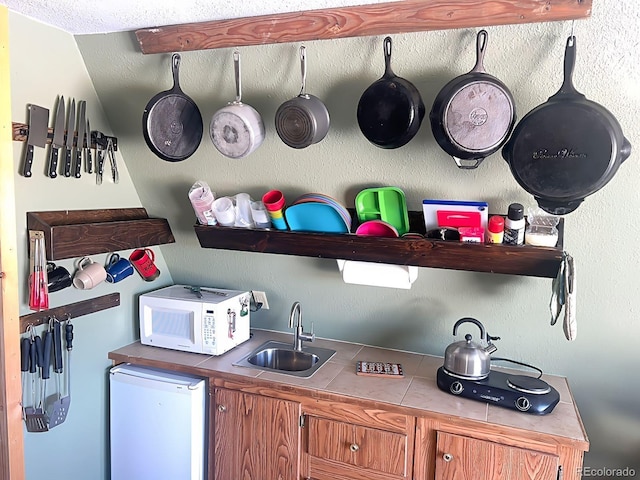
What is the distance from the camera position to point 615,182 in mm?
1791

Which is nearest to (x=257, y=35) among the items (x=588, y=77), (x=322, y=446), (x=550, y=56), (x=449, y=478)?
(x=550, y=56)

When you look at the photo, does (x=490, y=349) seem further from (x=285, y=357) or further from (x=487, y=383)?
(x=285, y=357)

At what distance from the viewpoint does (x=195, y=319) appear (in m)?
2.32

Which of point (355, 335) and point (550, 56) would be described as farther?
point (355, 335)

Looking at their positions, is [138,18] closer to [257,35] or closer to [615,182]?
[257,35]

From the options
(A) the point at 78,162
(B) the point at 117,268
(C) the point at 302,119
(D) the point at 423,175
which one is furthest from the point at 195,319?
(D) the point at 423,175

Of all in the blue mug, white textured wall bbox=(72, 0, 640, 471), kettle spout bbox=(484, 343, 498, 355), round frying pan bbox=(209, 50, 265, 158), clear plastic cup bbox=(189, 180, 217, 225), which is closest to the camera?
white textured wall bbox=(72, 0, 640, 471)

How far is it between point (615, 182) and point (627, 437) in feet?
3.49

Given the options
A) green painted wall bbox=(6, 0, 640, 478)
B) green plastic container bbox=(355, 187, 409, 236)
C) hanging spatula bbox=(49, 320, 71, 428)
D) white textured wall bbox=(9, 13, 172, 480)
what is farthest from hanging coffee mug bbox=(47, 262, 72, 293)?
green plastic container bbox=(355, 187, 409, 236)

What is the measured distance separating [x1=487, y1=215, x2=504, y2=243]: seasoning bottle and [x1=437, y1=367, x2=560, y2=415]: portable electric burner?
551 mm

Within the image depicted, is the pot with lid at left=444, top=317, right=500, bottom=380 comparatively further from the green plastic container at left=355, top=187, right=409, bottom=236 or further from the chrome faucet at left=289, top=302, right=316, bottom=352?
the chrome faucet at left=289, top=302, right=316, bottom=352

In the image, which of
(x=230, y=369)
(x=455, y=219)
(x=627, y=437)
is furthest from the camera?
(x=230, y=369)

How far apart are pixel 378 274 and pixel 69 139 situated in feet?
4.66

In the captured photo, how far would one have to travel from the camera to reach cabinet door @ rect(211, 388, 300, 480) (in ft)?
6.77
